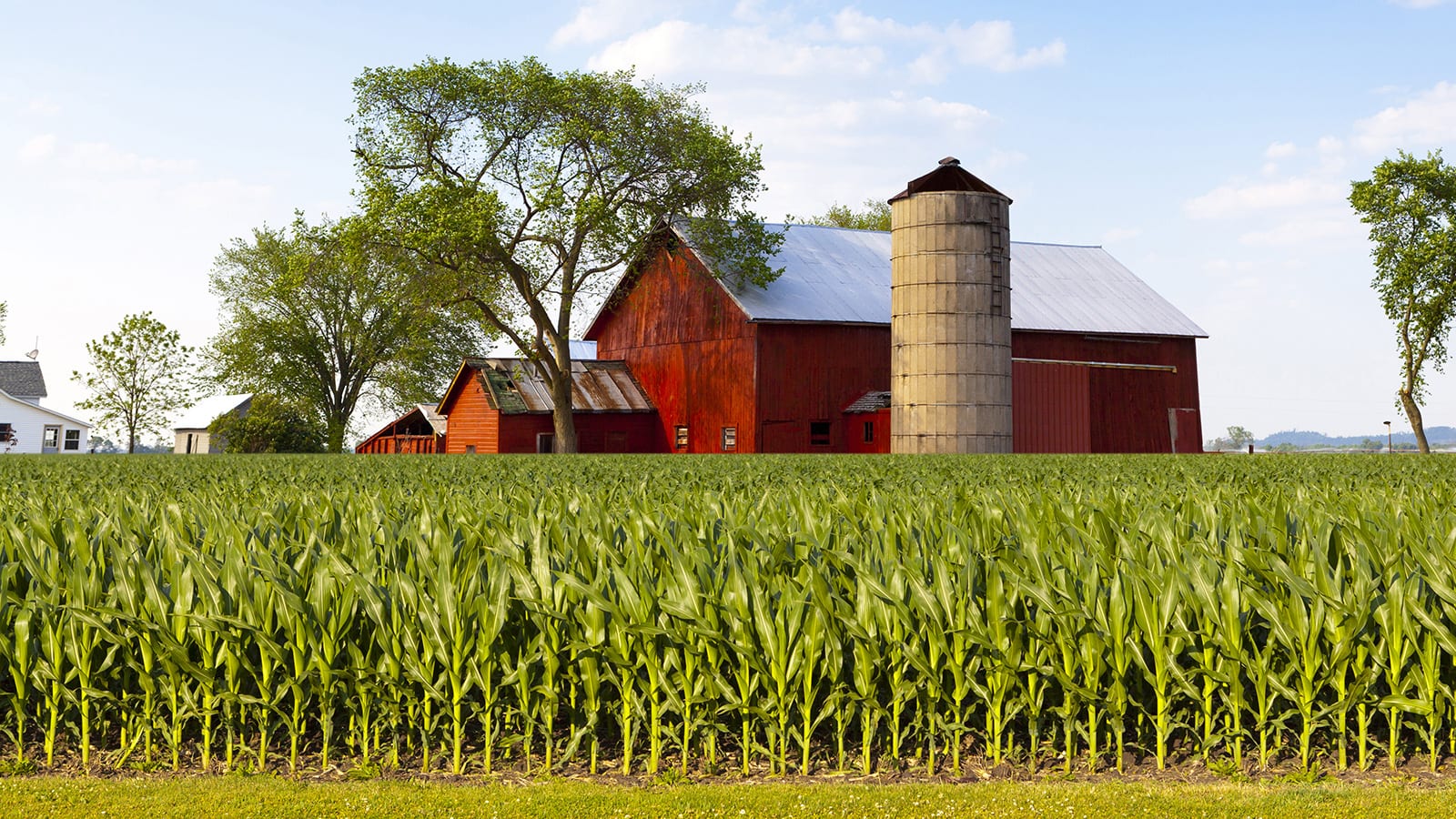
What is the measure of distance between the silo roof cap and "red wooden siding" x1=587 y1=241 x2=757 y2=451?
23.8 ft

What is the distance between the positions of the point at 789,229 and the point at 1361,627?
41701mm

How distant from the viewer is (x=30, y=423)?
7212 cm

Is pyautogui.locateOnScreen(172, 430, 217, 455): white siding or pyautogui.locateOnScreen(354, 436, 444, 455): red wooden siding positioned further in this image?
pyautogui.locateOnScreen(172, 430, 217, 455): white siding

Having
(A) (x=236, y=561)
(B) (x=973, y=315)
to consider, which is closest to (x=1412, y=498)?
(A) (x=236, y=561)

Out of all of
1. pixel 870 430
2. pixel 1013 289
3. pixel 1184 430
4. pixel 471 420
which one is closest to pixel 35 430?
pixel 471 420

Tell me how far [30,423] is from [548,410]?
147 feet

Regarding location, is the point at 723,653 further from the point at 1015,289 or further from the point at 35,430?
the point at 35,430

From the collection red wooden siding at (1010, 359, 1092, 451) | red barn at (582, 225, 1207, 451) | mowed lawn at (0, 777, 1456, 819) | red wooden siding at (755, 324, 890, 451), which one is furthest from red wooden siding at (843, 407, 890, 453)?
mowed lawn at (0, 777, 1456, 819)

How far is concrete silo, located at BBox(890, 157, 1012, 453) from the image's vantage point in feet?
113

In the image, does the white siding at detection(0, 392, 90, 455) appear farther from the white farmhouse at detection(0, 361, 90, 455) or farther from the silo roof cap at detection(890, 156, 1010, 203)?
the silo roof cap at detection(890, 156, 1010, 203)

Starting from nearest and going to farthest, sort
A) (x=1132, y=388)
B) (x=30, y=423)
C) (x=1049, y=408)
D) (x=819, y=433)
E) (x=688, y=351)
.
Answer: (x=1049, y=408), (x=819, y=433), (x=688, y=351), (x=1132, y=388), (x=30, y=423)

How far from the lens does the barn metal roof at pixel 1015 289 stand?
4059cm

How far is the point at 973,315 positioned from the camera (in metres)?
34.5

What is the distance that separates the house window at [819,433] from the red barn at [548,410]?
22.2ft
